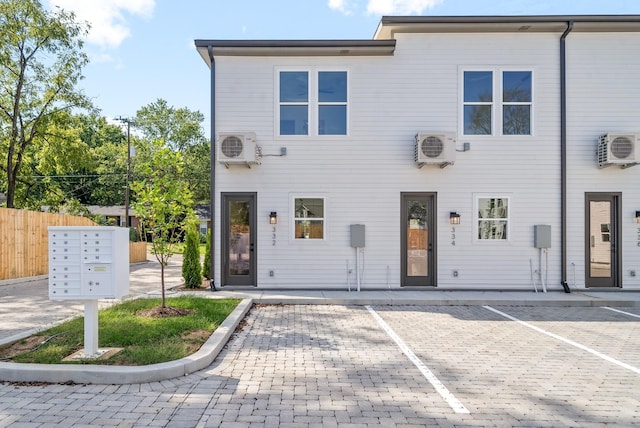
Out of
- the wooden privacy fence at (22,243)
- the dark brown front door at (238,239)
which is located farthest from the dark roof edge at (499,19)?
the wooden privacy fence at (22,243)

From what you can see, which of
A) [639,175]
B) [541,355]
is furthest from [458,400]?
[639,175]

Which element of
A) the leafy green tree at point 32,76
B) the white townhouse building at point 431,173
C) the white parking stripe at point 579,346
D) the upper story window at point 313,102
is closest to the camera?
the white parking stripe at point 579,346

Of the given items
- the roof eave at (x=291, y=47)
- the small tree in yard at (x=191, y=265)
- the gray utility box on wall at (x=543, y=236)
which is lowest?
the small tree in yard at (x=191, y=265)

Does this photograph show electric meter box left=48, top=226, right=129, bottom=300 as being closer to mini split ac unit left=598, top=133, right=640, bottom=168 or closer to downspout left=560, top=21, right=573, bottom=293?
downspout left=560, top=21, right=573, bottom=293

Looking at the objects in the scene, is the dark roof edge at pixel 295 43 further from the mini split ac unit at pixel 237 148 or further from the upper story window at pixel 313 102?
the mini split ac unit at pixel 237 148

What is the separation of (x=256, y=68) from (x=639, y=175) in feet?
31.9

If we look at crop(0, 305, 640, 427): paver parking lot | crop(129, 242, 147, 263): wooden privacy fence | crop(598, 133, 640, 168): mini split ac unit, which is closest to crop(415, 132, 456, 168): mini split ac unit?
crop(598, 133, 640, 168): mini split ac unit

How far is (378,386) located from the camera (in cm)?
422

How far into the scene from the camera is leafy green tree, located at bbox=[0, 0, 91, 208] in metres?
14.3

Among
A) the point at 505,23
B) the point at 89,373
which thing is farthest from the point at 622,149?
the point at 89,373

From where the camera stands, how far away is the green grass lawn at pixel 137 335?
4.71m

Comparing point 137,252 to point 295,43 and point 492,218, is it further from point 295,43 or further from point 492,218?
point 492,218

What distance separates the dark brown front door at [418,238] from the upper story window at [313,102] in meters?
2.49

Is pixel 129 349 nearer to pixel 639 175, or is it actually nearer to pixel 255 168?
pixel 255 168
